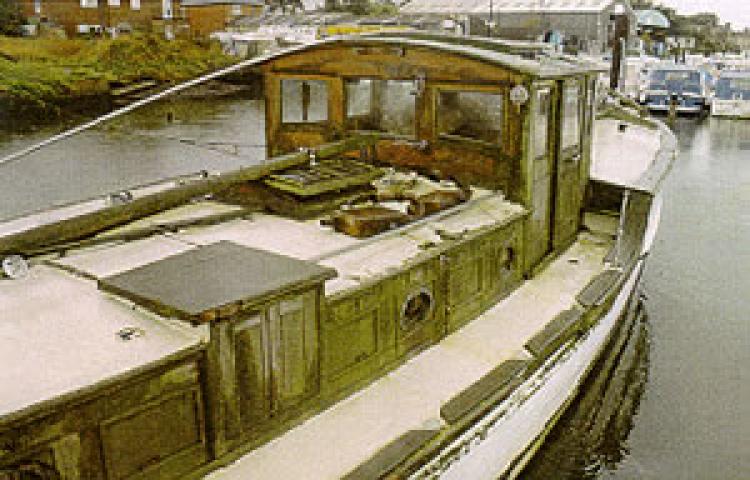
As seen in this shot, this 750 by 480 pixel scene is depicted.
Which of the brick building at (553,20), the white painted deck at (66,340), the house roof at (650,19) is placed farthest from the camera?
the house roof at (650,19)

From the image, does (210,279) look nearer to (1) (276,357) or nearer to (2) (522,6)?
(1) (276,357)

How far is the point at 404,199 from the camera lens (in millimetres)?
8609

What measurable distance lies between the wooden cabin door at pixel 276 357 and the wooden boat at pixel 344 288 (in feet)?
0.06

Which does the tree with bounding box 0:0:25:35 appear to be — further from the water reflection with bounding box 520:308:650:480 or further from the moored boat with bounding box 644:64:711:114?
the water reflection with bounding box 520:308:650:480

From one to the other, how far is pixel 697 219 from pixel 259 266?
20.1m

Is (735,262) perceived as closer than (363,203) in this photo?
No

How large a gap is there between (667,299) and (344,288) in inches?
473

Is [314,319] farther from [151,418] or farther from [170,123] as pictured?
[170,123]

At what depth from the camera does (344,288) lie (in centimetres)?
612

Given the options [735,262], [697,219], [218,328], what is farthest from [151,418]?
[697,219]

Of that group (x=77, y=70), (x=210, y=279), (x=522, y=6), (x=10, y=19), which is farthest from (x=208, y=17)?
(x=210, y=279)

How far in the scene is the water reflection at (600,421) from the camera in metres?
9.85

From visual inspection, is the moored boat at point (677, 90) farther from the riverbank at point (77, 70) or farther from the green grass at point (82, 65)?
the riverbank at point (77, 70)

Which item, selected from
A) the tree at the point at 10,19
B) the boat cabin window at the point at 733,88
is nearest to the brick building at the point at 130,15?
the tree at the point at 10,19
